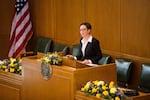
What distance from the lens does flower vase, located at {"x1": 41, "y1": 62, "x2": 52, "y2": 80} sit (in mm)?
6012

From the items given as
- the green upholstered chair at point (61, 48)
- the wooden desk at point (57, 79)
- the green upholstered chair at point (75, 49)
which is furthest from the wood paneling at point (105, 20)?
the wooden desk at point (57, 79)

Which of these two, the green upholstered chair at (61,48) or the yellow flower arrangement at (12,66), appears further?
the green upholstered chair at (61,48)

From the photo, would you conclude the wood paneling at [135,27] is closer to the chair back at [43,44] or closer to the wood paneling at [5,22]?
the chair back at [43,44]

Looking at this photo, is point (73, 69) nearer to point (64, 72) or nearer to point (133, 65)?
point (64, 72)

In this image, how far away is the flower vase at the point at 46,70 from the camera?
6012mm

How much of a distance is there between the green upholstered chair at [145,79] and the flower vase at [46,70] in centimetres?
180

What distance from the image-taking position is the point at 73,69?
5672mm

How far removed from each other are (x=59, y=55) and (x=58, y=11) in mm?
3700

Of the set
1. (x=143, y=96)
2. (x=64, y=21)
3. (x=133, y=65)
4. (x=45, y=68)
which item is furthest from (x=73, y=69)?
(x=64, y=21)

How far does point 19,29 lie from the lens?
34.0 feet

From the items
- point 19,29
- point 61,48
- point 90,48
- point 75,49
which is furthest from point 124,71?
point 19,29

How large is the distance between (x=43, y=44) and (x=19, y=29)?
2.62 feet

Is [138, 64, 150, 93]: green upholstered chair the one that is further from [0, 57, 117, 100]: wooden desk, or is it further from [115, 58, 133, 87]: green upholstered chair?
[0, 57, 117, 100]: wooden desk

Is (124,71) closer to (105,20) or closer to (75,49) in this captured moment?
(105,20)
